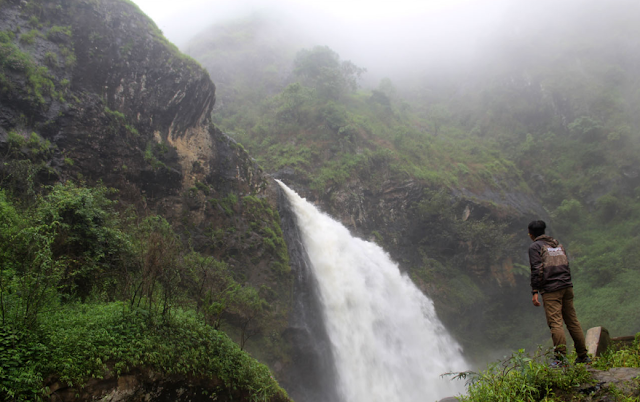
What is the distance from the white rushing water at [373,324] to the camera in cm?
1409

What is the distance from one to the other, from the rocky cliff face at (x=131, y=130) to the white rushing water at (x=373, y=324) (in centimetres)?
228

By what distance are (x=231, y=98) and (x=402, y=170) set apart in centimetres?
2093

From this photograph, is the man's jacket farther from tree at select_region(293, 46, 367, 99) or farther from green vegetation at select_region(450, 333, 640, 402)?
tree at select_region(293, 46, 367, 99)

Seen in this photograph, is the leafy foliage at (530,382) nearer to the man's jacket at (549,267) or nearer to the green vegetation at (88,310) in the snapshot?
the man's jacket at (549,267)

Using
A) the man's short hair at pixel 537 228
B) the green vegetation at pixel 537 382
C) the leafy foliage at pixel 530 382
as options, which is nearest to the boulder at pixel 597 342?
the green vegetation at pixel 537 382

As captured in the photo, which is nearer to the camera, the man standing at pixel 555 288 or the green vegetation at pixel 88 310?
the man standing at pixel 555 288

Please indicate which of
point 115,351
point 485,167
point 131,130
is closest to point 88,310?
point 115,351

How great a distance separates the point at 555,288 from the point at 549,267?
9.3 inches

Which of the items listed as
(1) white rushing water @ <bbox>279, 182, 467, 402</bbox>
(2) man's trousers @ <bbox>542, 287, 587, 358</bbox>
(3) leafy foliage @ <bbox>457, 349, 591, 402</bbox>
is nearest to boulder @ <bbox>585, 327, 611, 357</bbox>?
(2) man's trousers @ <bbox>542, 287, 587, 358</bbox>

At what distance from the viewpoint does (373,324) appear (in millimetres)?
15586

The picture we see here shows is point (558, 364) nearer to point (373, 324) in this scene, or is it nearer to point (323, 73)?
point (373, 324)

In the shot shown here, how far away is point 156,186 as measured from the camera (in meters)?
12.5

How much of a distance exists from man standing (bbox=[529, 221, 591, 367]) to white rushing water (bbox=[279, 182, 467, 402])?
10996 mm

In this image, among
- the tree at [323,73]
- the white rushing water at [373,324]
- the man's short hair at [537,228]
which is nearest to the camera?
the man's short hair at [537,228]
